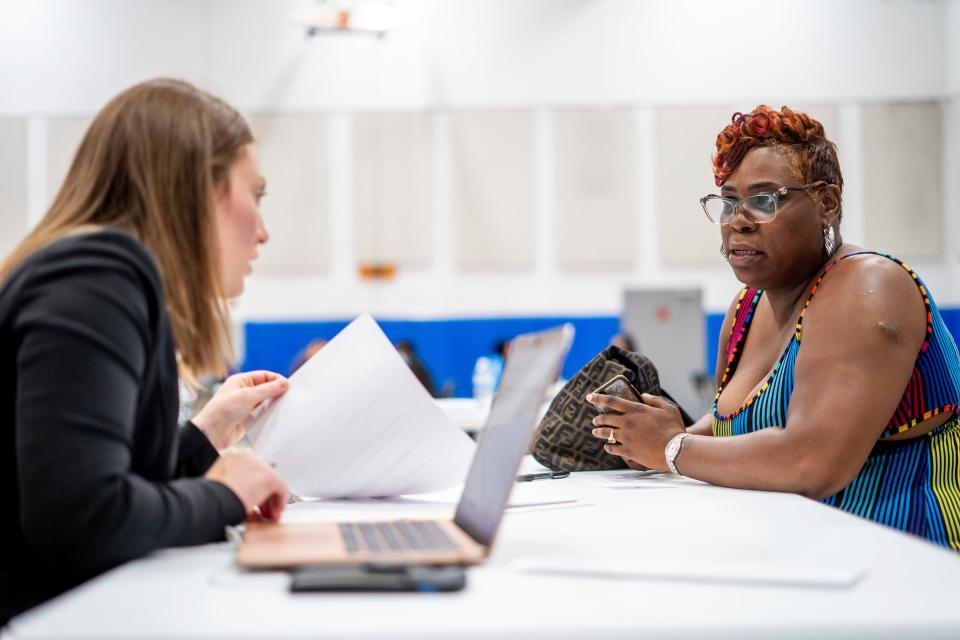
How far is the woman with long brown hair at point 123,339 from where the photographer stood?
108 cm

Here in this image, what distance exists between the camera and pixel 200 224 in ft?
4.39

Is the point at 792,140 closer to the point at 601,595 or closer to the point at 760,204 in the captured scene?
the point at 760,204

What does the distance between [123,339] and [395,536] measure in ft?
1.32

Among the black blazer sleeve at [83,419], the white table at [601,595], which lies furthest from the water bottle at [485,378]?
the black blazer sleeve at [83,419]

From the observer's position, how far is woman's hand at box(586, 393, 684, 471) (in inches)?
71.4

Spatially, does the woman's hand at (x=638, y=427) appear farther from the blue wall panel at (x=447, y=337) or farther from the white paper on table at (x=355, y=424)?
the blue wall panel at (x=447, y=337)

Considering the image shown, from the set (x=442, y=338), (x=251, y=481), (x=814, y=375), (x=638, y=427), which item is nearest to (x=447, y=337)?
(x=442, y=338)

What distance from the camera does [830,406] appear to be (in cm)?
167

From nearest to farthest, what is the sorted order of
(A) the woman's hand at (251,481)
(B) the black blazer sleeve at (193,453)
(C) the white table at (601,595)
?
(C) the white table at (601,595)
(A) the woman's hand at (251,481)
(B) the black blazer sleeve at (193,453)

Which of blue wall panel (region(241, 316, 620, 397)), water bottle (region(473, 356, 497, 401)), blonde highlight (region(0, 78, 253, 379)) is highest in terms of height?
blonde highlight (region(0, 78, 253, 379))

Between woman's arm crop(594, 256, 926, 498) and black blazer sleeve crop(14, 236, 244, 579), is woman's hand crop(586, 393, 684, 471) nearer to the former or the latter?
woman's arm crop(594, 256, 926, 498)

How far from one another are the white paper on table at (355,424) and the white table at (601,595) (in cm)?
33

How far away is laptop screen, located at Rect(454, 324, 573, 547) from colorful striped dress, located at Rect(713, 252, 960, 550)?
691mm

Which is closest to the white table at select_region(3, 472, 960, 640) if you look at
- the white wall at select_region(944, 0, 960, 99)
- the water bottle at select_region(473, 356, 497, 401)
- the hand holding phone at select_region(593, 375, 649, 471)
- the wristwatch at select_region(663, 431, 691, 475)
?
the wristwatch at select_region(663, 431, 691, 475)
